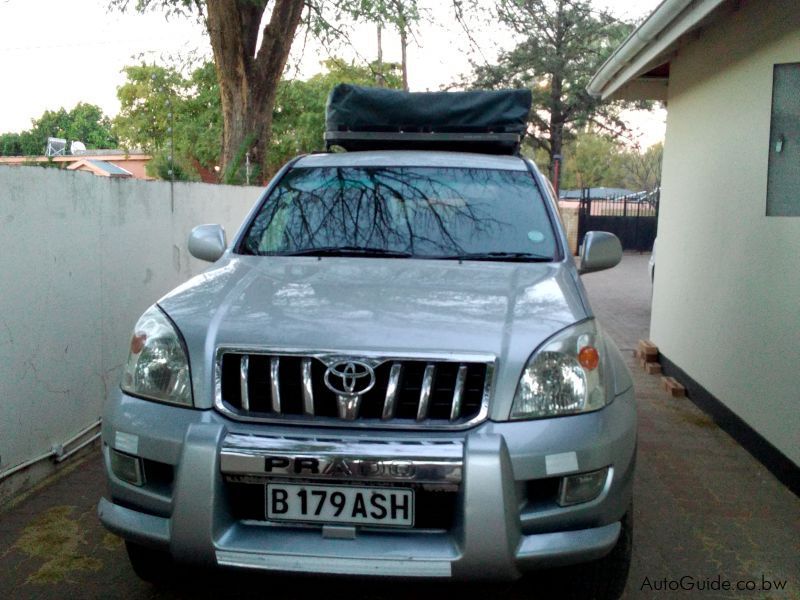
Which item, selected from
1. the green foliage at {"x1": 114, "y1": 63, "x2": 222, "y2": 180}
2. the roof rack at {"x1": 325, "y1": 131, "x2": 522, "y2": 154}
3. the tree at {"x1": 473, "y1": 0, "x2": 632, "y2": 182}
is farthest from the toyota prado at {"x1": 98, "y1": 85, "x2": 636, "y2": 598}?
the tree at {"x1": 473, "y1": 0, "x2": 632, "y2": 182}

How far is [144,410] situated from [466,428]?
1.11 meters

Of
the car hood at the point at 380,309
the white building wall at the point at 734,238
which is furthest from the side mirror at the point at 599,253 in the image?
the white building wall at the point at 734,238

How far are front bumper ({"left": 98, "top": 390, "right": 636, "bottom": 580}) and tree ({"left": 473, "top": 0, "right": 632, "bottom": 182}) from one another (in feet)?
76.4

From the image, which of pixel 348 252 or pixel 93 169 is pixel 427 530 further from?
pixel 93 169

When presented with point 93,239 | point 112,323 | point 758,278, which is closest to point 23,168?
point 93,239

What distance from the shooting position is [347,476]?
2.84 m

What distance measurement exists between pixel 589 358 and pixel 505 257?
102 centimetres

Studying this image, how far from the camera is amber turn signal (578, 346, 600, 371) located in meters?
3.09

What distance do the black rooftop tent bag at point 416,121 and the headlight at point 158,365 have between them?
10.0ft

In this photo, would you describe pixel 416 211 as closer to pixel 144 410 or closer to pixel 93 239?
pixel 144 410

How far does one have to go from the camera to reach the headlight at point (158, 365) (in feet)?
10.2

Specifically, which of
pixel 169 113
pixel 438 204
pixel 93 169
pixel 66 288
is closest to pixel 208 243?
pixel 438 204

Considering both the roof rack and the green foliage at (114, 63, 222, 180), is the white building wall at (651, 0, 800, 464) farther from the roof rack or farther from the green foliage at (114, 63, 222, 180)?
the green foliage at (114, 63, 222, 180)

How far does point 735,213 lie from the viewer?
6.20 meters
